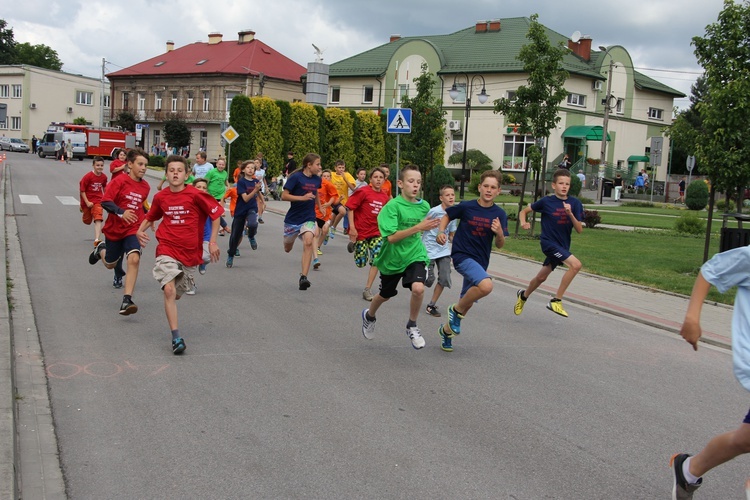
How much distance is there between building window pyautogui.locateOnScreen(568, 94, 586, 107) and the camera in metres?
54.8

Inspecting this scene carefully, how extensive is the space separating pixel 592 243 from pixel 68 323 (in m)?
14.5

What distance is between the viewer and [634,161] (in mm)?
60656

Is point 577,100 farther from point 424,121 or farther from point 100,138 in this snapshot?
point 100,138

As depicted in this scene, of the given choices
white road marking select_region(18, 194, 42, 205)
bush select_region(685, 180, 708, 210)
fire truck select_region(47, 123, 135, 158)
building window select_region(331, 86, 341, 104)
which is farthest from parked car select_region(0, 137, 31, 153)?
bush select_region(685, 180, 708, 210)

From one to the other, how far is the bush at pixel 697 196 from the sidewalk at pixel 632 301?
27080mm

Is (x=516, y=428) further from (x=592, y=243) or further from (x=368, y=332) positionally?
(x=592, y=243)

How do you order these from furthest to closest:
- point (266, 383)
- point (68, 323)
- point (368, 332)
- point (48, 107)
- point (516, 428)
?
point (48, 107), point (68, 323), point (368, 332), point (266, 383), point (516, 428)

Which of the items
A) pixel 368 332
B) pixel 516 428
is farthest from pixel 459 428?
pixel 368 332

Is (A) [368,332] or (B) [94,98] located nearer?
(A) [368,332]

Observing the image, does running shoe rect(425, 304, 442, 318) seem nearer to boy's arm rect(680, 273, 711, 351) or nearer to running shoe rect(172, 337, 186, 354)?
running shoe rect(172, 337, 186, 354)

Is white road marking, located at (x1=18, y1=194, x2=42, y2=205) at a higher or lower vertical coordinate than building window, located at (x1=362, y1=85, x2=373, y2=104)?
lower

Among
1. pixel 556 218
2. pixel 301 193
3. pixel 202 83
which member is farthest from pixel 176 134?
pixel 556 218

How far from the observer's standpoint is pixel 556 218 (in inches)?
395

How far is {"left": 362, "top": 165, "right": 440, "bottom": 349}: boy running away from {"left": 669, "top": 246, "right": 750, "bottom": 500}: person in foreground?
377cm
